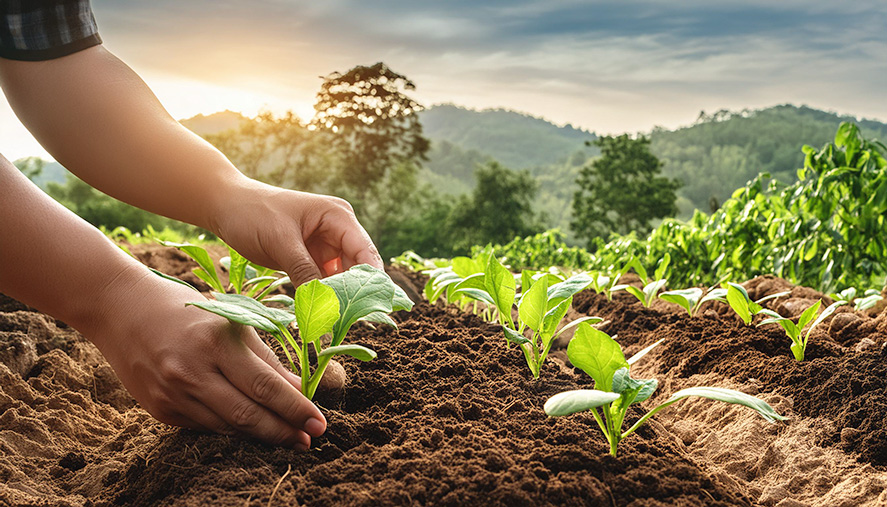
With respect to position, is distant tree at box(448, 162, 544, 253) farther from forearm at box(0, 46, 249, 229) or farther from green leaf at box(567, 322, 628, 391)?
green leaf at box(567, 322, 628, 391)

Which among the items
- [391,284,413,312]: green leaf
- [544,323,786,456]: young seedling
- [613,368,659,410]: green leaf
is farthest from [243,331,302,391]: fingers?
[613,368,659,410]: green leaf

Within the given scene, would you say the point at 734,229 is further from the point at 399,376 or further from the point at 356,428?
the point at 356,428

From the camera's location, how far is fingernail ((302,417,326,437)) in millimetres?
1049

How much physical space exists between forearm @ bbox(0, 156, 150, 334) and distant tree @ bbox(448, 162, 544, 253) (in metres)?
25.2

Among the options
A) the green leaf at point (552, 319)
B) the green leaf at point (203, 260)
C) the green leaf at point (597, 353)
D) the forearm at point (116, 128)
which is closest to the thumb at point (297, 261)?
the forearm at point (116, 128)

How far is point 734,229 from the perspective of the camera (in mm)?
3693

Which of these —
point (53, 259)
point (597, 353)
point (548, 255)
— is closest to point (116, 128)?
point (53, 259)

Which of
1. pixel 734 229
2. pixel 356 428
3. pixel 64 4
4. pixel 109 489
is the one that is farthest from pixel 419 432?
pixel 734 229

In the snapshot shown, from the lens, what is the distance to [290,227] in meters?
1.54

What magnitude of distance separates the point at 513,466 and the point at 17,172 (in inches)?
39.5

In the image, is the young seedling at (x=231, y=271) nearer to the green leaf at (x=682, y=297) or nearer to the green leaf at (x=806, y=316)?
the green leaf at (x=682, y=297)

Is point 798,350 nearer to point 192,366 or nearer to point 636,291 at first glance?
point 636,291

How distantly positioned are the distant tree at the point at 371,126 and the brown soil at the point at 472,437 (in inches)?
1034

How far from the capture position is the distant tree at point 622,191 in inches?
1025
